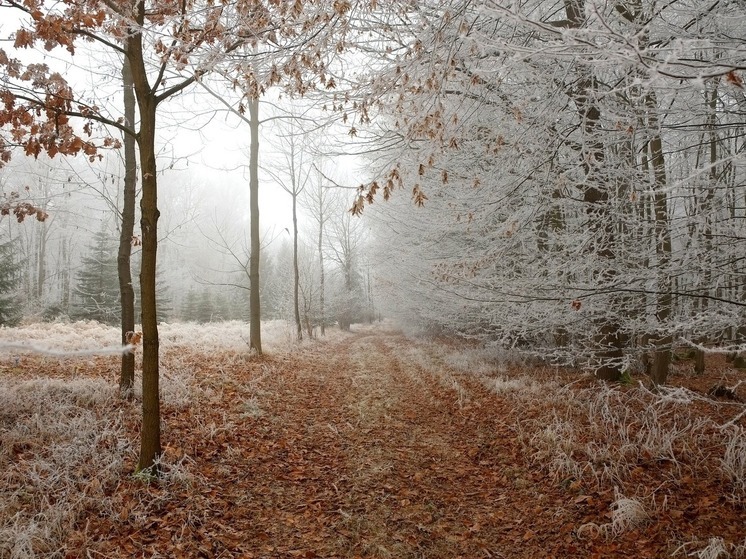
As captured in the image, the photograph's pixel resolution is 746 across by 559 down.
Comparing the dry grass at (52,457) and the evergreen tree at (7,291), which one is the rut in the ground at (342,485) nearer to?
the dry grass at (52,457)

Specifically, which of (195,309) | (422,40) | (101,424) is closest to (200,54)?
(422,40)

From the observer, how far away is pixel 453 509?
3854 mm

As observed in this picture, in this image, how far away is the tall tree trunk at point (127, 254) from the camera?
570 cm

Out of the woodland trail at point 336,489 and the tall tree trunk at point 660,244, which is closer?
the woodland trail at point 336,489

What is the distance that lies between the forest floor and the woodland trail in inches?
0.7

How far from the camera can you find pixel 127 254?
6.09 m

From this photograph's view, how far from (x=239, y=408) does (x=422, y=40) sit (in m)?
5.35

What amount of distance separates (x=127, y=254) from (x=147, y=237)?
8.84ft

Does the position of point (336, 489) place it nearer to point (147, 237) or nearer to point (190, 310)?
point (147, 237)

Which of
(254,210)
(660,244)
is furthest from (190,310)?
(660,244)

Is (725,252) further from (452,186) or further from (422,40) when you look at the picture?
(452,186)

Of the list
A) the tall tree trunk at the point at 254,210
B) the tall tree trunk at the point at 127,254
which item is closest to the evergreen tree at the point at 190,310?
the tall tree trunk at the point at 254,210

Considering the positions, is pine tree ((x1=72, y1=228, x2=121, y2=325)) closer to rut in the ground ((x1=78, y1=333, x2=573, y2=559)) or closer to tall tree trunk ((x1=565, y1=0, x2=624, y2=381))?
rut in the ground ((x1=78, y1=333, x2=573, y2=559))

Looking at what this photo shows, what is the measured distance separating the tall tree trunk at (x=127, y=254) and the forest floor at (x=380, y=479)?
1.37ft
